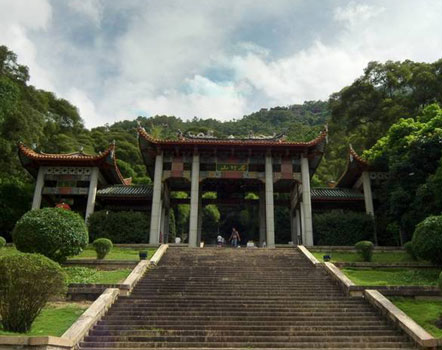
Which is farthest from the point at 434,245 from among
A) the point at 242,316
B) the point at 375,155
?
the point at 375,155

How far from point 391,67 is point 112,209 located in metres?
28.3

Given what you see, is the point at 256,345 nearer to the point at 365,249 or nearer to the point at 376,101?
the point at 365,249

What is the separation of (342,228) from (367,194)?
2.87 metres

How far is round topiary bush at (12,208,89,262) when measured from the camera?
13883mm

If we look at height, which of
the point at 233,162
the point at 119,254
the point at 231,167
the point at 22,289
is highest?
the point at 233,162

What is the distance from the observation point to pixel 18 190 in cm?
2664

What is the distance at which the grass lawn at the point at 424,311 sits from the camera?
32.0ft

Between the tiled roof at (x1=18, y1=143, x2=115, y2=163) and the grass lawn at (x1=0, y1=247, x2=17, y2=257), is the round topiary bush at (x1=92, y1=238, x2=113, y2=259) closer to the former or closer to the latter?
the grass lawn at (x1=0, y1=247, x2=17, y2=257)

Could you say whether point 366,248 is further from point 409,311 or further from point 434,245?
point 409,311

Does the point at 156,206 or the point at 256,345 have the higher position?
the point at 156,206

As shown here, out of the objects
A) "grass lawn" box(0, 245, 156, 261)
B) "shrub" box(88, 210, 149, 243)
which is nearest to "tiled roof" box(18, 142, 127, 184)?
"shrub" box(88, 210, 149, 243)

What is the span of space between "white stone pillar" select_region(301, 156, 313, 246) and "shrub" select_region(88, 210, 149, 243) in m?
9.02

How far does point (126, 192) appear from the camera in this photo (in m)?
25.4

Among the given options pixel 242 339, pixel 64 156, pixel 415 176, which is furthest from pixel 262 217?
pixel 242 339
